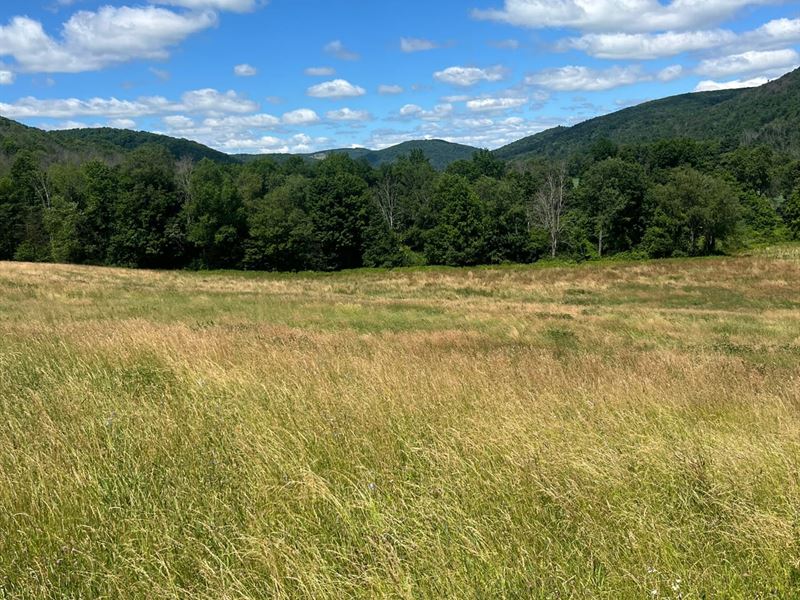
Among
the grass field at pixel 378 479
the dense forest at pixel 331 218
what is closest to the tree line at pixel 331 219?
the dense forest at pixel 331 218

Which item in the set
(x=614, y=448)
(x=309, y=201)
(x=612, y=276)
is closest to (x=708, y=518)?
(x=614, y=448)

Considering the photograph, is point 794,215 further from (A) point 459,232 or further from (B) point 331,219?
(B) point 331,219

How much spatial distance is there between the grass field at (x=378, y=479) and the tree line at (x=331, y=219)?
71.4m

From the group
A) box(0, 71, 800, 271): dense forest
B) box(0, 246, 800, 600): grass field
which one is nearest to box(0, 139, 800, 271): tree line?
box(0, 71, 800, 271): dense forest

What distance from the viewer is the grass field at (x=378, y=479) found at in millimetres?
2645

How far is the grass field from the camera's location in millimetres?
2645

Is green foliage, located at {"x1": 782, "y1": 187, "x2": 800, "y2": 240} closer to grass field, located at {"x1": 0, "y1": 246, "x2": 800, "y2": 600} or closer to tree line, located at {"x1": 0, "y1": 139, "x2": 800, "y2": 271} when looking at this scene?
tree line, located at {"x1": 0, "y1": 139, "x2": 800, "y2": 271}

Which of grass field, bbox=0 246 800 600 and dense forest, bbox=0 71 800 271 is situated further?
dense forest, bbox=0 71 800 271

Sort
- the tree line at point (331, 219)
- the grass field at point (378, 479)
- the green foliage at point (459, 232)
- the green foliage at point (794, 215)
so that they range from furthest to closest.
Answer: the green foliage at point (794, 215), the green foliage at point (459, 232), the tree line at point (331, 219), the grass field at point (378, 479)

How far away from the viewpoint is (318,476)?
3.51m

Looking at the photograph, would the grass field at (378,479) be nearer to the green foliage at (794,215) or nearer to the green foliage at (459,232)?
the green foliage at (459,232)

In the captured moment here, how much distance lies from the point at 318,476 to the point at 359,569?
0.92 meters

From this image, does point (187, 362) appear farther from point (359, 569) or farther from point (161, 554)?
point (359, 569)

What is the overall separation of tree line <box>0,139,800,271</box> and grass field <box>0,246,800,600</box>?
2812 inches
